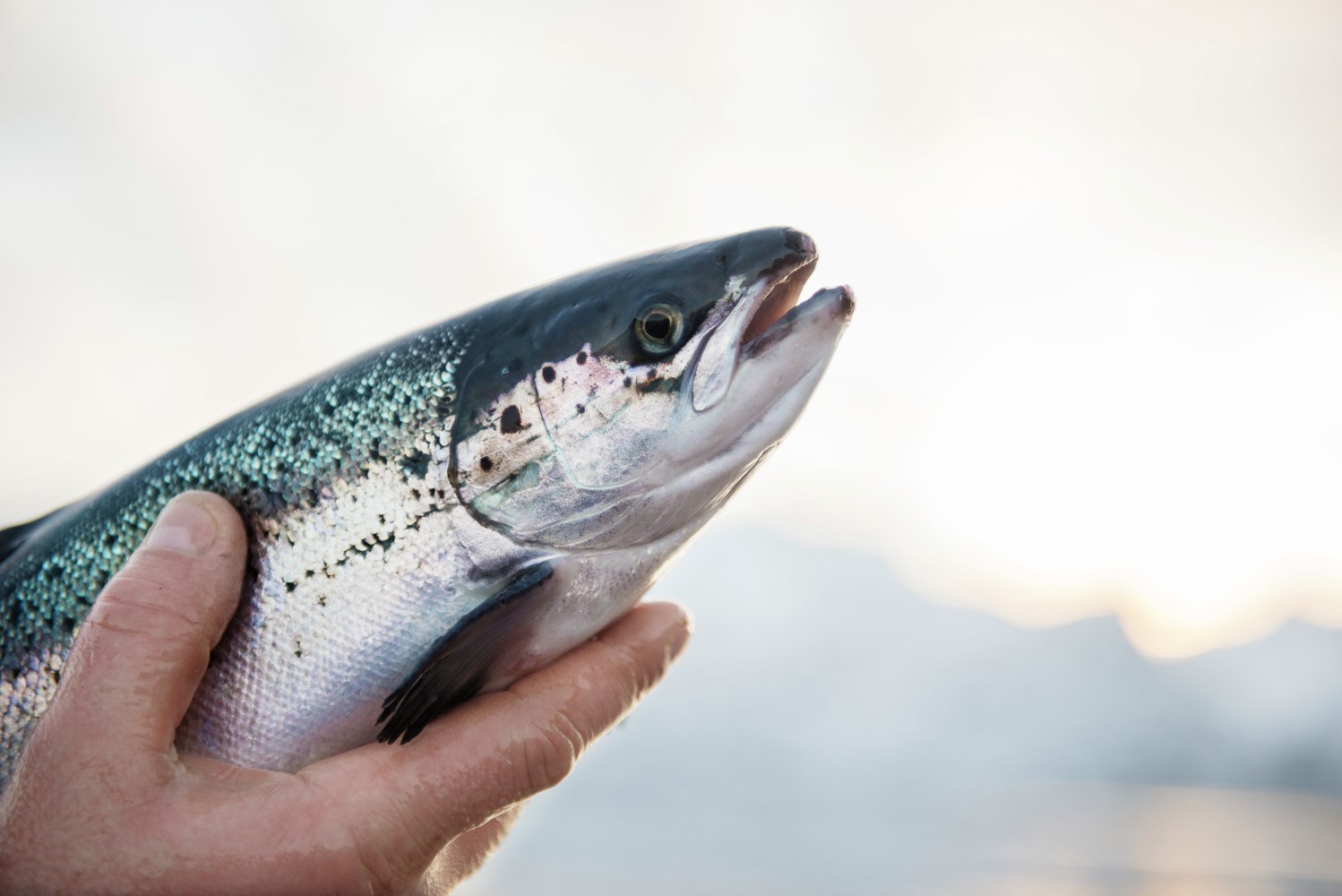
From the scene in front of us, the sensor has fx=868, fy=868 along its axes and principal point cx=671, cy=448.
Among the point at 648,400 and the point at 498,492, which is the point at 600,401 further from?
the point at 498,492

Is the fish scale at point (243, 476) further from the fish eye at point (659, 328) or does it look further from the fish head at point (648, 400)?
the fish eye at point (659, 328)

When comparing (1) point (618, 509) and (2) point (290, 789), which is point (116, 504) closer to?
(2) point (290, 789)

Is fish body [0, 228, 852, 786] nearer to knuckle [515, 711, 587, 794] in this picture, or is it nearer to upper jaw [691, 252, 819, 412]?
upper jaw [691, 252, 819, 412]

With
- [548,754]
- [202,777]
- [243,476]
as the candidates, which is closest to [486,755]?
[548,754]

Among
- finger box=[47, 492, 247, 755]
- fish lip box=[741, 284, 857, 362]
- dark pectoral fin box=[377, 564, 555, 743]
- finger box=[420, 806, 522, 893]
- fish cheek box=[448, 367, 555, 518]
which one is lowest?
finger box=[420, 806, 522, 893]

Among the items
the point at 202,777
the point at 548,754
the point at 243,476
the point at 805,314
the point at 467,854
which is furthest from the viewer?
the point at 467,854

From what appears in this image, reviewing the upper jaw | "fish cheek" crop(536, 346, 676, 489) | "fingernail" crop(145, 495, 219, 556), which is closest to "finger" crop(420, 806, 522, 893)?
"fingernail" crop(145, 495, 219, 556)

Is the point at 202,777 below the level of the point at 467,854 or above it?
above
